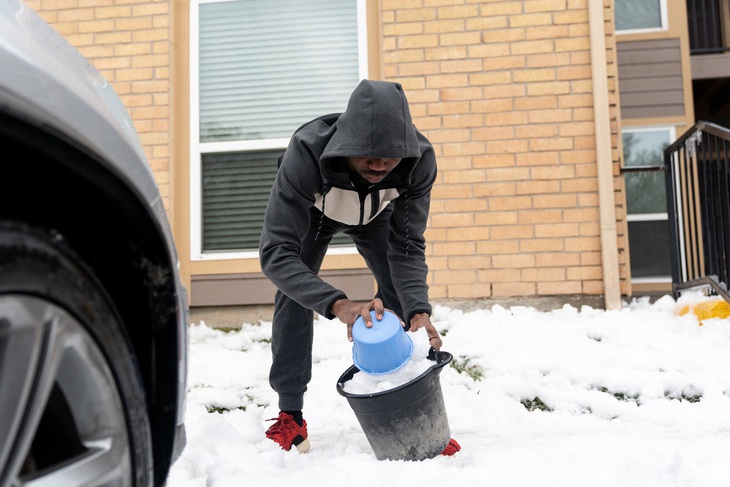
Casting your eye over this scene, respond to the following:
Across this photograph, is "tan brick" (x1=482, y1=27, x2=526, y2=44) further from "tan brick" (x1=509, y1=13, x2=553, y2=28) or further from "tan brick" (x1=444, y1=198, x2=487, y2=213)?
"tan brick" (x1=444, y1=198, x2=487, y2=213)

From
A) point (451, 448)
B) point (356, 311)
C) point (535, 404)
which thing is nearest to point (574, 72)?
point (535, 404)

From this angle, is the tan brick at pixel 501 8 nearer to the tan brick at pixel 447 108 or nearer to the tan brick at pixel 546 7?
the tan brick at pixel 546 7

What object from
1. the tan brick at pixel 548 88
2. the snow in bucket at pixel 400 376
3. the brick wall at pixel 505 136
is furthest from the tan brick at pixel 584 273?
the snow in bucket at pixel 400 376

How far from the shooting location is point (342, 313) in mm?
2447

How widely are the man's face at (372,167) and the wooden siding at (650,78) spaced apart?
305 inches

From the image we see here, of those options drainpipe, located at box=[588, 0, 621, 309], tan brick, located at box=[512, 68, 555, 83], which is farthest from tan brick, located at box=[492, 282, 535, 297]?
tan brick, located at box=[512, 68, 555, 83]

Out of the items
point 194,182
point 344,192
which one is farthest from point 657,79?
point 344,192

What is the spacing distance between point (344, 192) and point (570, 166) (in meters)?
3.19

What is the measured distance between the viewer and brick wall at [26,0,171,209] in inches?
230

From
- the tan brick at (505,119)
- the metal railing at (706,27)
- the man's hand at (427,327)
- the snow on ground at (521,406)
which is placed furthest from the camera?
the metal railing at (706,27)

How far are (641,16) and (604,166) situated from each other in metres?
5.34

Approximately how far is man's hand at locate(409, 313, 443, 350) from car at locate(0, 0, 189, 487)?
1349 mm

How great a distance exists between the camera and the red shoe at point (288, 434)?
2.94m

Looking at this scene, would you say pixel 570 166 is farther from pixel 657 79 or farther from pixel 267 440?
pixel 657 79
